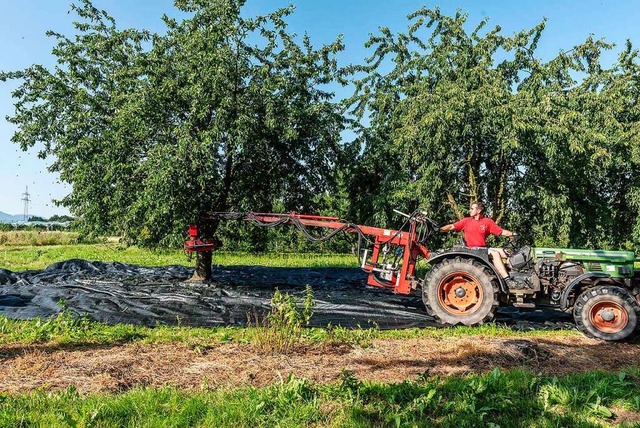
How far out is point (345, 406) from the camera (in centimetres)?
395

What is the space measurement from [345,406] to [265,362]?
151 cm

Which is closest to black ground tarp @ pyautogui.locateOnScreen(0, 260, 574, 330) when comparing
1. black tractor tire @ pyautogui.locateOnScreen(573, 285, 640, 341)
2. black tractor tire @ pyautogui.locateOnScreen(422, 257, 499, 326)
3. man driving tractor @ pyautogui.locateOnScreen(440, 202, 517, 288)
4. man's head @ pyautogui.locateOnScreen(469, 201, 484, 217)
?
black tractor tire @ pyautogui.locateOnScreen(422, 257, 499, 326)

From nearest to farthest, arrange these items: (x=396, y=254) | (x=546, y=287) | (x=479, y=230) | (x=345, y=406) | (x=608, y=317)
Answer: (x=345, y=406), (x=608, y=317), (x=546, y=287), (x=479, y=230), (x=396, y=254)

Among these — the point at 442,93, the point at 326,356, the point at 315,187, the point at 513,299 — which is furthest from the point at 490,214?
the point at 326,356

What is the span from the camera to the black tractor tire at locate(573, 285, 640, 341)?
679cm

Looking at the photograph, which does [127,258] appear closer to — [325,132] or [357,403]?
[325,132]

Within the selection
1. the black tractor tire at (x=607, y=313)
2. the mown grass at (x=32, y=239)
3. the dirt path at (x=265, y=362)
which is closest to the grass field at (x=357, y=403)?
the dirt path at (x=265, y=362)

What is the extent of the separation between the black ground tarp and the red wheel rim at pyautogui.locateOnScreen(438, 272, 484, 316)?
42 cm

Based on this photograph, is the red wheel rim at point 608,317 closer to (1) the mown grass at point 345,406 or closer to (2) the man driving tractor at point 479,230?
(2) the man driving tractor at point 479,230

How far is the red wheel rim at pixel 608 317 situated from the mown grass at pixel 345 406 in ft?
8.89

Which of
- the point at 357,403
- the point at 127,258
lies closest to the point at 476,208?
the point at 357,403

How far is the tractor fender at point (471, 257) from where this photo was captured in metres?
7.74

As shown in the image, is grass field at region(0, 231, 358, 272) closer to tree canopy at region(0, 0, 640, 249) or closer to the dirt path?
tree canopy at region(0, 0, 640, 249)

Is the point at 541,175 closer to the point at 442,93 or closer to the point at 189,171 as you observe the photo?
the point at 442,93
